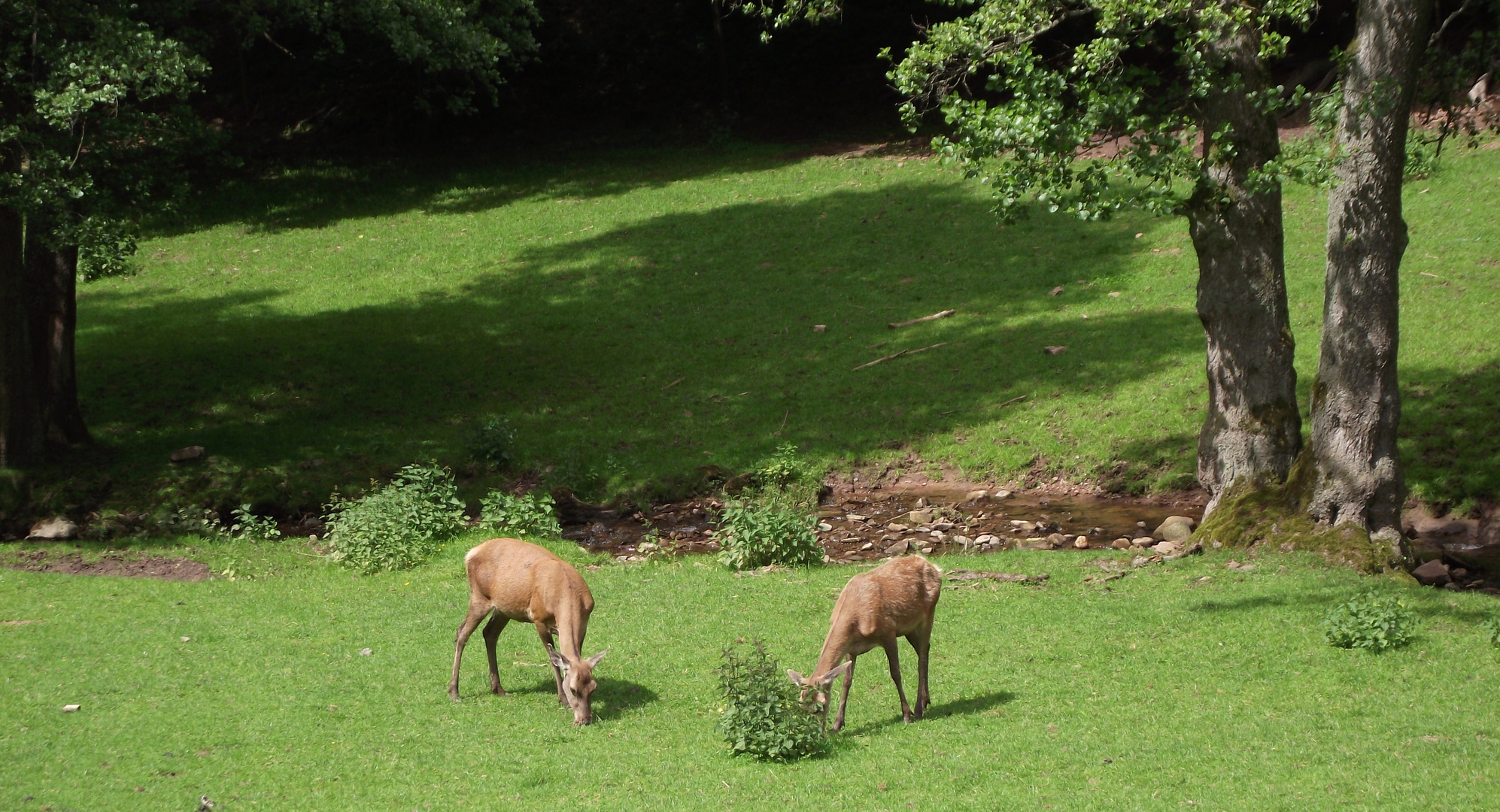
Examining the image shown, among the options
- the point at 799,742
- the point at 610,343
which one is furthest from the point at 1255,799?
the point at 610,343

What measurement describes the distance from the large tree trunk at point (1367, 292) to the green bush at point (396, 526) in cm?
1096

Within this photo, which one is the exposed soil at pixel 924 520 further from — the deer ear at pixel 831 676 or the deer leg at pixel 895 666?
the deer ear at pixel 831 676

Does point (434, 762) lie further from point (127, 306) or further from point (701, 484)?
point (127, 306)

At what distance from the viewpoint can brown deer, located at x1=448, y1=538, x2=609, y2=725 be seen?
29.6 ft

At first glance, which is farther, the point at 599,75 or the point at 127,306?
the point at 599,75

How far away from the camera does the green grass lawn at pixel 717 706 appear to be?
776 centimetres

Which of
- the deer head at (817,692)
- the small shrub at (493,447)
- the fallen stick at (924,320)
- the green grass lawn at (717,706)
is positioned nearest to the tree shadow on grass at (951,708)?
the green grass lawn at (717,706)

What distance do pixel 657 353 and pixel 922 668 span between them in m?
16.7

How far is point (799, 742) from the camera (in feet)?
27.1

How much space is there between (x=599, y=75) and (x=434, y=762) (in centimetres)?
3889

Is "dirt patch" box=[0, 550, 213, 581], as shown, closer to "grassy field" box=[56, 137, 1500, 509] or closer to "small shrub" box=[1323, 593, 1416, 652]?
"grassy field" box=[56, 137, 1500, 509]

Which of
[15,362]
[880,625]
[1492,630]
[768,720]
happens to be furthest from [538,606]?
[15,362]

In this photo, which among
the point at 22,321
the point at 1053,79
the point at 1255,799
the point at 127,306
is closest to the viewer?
the point at 1255,799

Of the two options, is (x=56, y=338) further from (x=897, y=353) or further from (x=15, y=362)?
(x=897, y=353)
